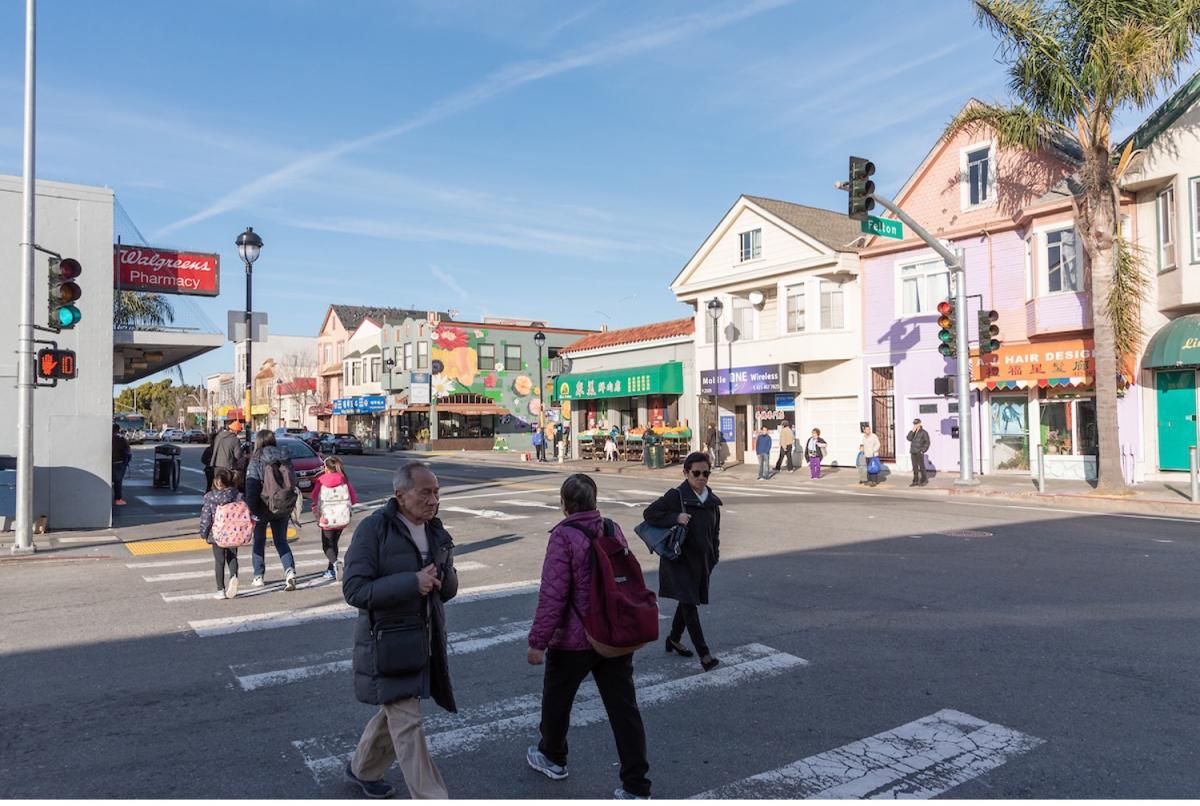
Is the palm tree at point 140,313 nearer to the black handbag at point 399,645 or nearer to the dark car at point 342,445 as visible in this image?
the black handbag at point 399,645

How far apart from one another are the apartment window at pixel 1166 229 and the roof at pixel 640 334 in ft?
57.3

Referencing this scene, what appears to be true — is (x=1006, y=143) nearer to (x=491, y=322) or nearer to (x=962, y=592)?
(x=962, y=592)

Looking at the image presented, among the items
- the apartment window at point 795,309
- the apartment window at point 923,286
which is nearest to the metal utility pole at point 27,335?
the apartment window at point 923,286

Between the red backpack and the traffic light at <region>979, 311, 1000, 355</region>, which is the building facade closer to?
the traffic light at <region>979, 311, 1000, 355</region>

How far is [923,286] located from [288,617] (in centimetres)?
2353

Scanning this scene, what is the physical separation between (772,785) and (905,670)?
2353mm

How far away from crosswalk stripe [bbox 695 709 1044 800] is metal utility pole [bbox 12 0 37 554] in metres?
11.9

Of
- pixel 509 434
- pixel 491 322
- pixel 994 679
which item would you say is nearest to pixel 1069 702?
pixel 994 679

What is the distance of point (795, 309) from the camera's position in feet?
102

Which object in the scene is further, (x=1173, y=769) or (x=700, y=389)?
(x=700, y=389)

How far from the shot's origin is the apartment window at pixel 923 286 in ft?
87.5

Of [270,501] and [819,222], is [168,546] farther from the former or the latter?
[819,222]

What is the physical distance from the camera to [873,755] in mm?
4809

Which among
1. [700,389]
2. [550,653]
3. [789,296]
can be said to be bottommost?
[550,653]
